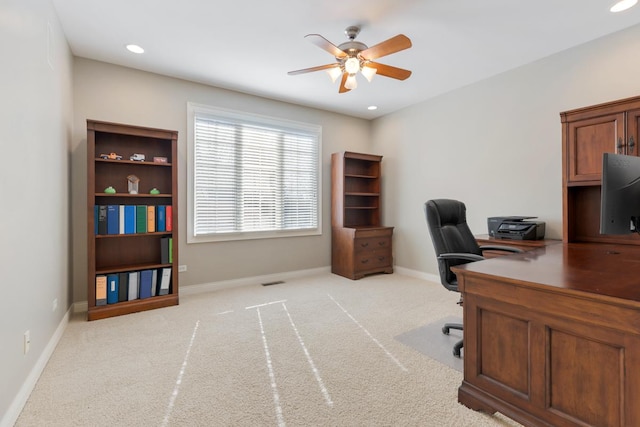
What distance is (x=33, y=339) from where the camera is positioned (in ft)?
6.30

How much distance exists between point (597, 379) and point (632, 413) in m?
0.13

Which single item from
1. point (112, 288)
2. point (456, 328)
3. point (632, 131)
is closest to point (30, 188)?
point (112, 288)

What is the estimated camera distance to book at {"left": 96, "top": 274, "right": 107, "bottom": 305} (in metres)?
2.99

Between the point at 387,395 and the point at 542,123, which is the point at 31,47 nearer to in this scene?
the point at 387,395

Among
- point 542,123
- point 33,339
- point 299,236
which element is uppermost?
point 542,123

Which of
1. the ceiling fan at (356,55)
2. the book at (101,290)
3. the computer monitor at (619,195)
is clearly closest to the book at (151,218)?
the book at (101,290)

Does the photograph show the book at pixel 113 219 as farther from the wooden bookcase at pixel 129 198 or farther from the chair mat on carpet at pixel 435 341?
the chair mat on carpet at pixel 435 341

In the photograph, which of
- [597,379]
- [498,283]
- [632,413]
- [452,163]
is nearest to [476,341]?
[498,283]

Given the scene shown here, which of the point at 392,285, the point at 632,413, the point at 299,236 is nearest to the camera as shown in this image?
the point at 632,413

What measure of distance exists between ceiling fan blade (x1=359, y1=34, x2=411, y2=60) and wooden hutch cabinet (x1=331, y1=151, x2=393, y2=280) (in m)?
2.23

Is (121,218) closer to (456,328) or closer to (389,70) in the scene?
(389,70)

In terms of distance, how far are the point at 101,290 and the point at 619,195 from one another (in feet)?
13.3

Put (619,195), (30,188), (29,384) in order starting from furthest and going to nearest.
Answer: (30,188)
(29,384)
(619,195)

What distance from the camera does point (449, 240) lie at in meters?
2.48
